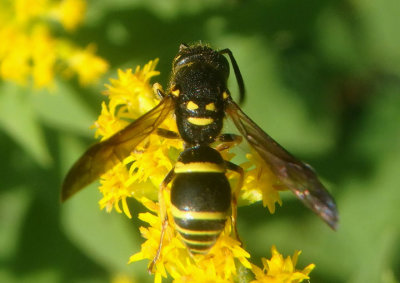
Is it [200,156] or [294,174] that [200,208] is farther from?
[294,174]

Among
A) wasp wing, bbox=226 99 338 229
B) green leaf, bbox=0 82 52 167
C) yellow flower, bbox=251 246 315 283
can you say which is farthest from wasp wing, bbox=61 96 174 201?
green leaf, bbox=0 82 52 167

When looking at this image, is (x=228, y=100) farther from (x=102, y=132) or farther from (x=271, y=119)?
(x=271, y=119)

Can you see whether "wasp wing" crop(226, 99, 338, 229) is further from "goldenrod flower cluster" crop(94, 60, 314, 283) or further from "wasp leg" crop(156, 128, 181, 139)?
"wasp leg" crop(156, 128, 181, 139)

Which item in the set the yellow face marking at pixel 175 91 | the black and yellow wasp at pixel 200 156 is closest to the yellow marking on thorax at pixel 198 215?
the black and yellow wasp at pixel 200 156

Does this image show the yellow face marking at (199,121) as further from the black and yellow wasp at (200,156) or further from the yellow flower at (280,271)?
the yellow flower at (280,271)

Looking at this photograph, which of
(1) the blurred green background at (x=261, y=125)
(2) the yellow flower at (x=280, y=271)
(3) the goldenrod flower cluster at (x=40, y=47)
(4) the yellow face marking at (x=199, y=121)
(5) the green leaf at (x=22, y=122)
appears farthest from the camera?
(1) the blurred green background at (x=261, y=125)
